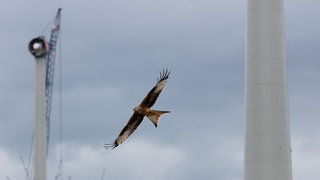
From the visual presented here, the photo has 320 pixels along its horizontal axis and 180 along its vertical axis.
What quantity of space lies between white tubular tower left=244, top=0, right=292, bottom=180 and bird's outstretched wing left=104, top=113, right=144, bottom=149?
7298cm

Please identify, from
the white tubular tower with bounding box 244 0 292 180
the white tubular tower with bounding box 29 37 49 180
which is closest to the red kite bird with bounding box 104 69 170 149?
the white tubular tower with bounding box 29 37 49 180

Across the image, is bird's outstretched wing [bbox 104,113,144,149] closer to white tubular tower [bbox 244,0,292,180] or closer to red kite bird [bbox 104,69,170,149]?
red kite bird [bbox 104,69,170,149]

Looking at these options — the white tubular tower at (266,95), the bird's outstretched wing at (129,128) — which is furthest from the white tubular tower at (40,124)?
the bird's outstretched wing at (129,128)

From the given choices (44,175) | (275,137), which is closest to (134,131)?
(44,175)

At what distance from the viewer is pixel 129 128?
56219 mm

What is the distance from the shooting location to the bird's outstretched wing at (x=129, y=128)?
55791mm

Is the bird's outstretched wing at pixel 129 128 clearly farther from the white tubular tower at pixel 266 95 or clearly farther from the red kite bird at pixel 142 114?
the white tubular tower at pixel 266 95

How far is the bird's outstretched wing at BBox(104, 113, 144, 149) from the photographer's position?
55.8 m

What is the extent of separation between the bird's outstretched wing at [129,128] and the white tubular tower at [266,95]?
73.0 metres

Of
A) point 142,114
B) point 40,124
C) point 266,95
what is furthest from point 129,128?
point 266,95

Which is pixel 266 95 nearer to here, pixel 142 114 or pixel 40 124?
pixel 40 124

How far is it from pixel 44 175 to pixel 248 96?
30.7 meters

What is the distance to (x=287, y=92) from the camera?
433 ft

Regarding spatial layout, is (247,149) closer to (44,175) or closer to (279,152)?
(279,152)
